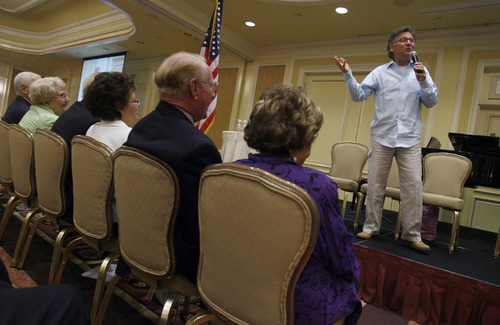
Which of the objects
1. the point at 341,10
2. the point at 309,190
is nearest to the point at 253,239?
the point at 309,190

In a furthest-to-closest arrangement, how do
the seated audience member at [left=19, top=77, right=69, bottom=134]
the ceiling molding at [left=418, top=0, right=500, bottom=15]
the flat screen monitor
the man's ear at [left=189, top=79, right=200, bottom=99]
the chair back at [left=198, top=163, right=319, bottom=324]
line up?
1. the flat screen monitor
2. the ceiling molding at [left=418, top=0, right=500, bottom=15]
3. the seated audience member at [left=19, top=77, right=69, bottom=134]
4. the man's ear at [left=189, top=79, right=200, bottom=99]
5. the chair back at [left=198, top=163, right=319, bottom=324]

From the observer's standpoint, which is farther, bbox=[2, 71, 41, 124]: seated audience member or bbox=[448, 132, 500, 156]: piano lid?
bbox=[448, 132, 500, 156]: piano lid

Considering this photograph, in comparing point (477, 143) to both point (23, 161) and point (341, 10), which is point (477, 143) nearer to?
point (341, 10)

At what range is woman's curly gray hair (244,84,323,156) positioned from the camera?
3.11ft

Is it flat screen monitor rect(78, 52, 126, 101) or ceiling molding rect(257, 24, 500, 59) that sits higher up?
ceiling molding rect(257, 24, 500, 59)

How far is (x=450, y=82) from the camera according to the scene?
15.6ft

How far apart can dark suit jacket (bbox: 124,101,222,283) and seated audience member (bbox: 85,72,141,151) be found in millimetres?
528

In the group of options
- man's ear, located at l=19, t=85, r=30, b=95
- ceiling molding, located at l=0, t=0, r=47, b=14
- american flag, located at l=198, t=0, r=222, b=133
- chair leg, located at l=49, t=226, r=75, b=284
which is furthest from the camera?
ceiling molding, located at l=0, t=0, r=47, b=14

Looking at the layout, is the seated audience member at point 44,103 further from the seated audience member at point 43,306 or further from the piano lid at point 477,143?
the piano lid at point 477,143

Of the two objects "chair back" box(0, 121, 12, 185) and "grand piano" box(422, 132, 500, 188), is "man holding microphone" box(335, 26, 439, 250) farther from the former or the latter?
"chair back" box(0, 121, 12, 185)

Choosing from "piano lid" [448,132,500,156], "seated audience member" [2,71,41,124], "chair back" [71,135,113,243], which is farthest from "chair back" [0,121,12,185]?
"piano lid" [448,132,500,156]

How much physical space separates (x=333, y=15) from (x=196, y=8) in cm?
243

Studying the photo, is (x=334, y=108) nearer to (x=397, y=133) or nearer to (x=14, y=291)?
(x=397, y=133)

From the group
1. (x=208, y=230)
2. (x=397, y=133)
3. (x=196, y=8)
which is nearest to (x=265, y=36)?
(x=196, y=8)
